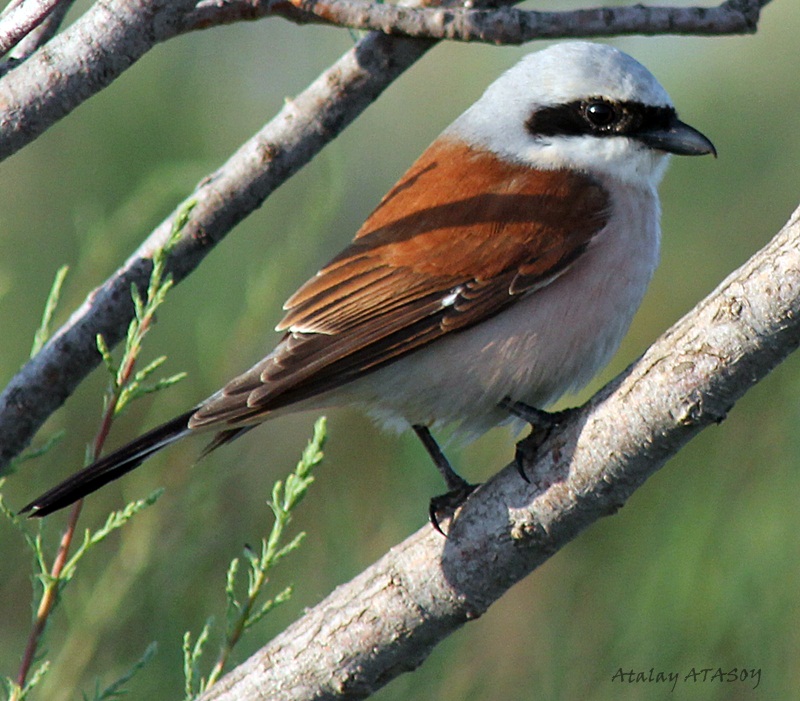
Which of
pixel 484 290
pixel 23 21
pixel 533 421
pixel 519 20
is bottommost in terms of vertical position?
pixel 533 421

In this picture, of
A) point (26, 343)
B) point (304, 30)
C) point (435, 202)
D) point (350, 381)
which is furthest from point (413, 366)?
point (304, 30)

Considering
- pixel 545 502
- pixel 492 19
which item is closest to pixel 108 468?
pixel 545 502

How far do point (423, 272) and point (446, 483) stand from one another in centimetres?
57

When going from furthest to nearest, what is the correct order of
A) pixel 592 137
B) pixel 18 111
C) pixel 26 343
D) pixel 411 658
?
pixel 26 343 < pixel 592 137 < pixel 411 658 < pixel 18 111

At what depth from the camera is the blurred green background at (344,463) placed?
303 cm

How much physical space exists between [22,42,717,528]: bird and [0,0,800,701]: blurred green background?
299 millimetres

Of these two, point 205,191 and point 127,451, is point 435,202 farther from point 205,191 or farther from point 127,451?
point 127,451

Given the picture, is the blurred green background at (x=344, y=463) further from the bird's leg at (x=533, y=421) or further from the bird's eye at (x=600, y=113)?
the bird's eye at (x=600, y=113)

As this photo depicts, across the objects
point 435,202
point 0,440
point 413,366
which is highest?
point 0,440

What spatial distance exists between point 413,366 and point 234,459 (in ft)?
2.49

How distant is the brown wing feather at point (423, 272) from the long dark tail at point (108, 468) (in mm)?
117

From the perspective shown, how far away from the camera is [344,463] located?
4086mm

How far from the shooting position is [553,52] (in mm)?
3268

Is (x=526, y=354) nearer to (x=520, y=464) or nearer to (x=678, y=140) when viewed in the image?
(x=520, y=464)
